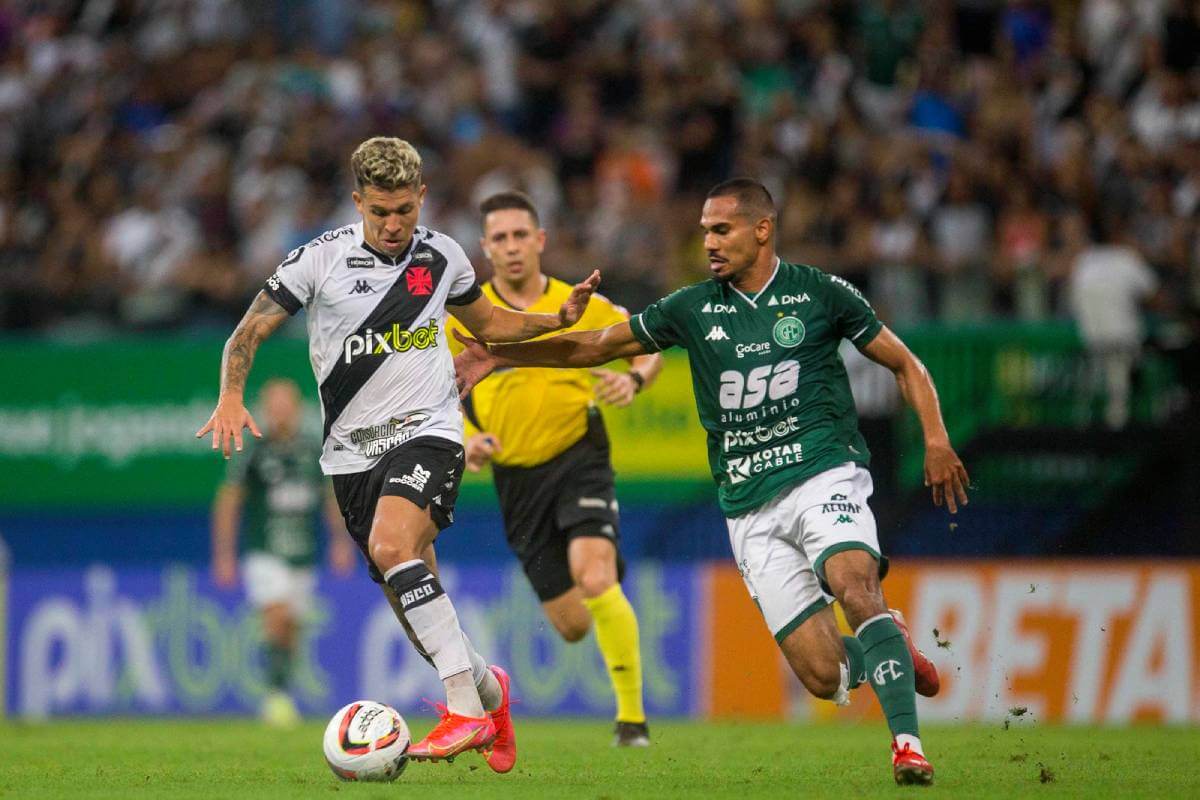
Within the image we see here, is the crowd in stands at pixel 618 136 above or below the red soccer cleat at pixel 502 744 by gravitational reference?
above

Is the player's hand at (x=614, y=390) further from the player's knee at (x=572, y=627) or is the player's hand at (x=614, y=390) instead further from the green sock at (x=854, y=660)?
the green sock at (x=854, y=660)

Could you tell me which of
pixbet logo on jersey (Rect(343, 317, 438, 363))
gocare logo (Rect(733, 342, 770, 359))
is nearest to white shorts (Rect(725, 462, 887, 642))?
gocare logo (Rect(733, 342, 770, 359))

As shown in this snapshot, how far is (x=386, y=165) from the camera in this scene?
8109 millimetres

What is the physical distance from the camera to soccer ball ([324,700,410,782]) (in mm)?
7840

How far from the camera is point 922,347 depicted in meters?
16.2

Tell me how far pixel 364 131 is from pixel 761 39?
4405mm

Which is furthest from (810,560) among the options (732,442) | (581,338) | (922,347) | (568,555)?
(922,347)

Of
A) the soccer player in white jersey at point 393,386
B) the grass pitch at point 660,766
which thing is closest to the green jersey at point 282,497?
the grass pitch at point 660,766

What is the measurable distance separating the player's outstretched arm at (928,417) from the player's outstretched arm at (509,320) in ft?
4.79

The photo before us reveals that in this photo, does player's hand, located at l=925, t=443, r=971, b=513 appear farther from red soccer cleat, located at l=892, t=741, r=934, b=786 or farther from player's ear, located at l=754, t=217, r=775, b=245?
player's ear, located at l=754, t=217, r=775, b=245

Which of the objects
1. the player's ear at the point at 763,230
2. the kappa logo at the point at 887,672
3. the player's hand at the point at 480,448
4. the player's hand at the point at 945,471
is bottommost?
the kappa logo at the point at 887,672

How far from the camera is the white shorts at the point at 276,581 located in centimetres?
1550

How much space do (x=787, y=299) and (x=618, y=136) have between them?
1045cm

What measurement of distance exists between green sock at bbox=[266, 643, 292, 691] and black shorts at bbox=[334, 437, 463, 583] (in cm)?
699
